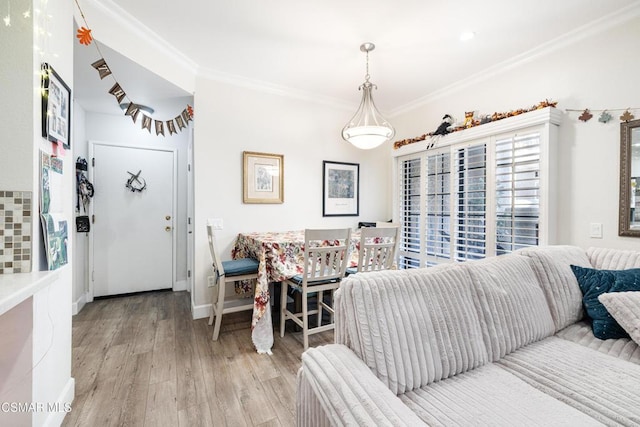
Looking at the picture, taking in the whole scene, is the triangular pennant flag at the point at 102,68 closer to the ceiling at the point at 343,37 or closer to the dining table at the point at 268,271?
the ceiling at the point at 343,37

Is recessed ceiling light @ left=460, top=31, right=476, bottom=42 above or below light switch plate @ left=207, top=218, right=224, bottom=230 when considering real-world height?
above

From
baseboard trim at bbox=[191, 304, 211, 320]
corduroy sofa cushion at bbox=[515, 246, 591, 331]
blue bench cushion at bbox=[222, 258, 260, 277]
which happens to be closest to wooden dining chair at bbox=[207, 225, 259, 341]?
blue bench cushion at bbox=[222, 258, 260, 277]

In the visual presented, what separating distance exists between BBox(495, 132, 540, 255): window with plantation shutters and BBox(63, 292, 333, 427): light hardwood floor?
6.32ft

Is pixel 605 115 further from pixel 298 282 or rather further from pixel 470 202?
pixel 298 282

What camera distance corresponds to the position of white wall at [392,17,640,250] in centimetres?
208

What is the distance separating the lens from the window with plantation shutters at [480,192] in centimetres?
240

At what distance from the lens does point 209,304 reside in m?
3.06

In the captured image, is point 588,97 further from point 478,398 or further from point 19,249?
point 19,249

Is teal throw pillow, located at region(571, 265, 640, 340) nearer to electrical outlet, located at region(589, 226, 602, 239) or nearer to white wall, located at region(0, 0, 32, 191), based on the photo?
electrical outlet, located at region(589, 226, 602, 239)

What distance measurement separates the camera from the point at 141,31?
7.55ft

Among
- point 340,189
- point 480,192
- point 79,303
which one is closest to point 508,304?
point 480,192

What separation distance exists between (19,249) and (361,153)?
11.7ft

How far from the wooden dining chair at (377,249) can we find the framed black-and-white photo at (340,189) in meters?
1.30

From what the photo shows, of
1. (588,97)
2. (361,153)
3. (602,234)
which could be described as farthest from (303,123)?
(602,234)
